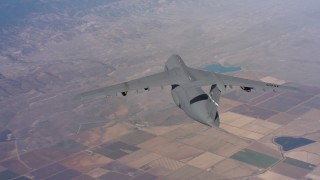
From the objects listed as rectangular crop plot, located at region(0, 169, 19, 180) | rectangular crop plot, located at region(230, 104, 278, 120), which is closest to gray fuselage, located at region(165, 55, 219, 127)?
rectangular crop plot, located at region(0, 169, 19, 180)

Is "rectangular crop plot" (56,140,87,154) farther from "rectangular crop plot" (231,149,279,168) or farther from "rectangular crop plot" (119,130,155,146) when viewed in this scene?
"rectangular crop plot" (231,149,279,168)

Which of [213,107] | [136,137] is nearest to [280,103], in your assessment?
[136,137]

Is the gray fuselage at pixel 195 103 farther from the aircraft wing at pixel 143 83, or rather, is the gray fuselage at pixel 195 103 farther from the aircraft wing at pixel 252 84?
the aircraft wing at pixel 252 84

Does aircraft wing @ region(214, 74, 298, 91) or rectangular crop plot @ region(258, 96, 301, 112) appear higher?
aircraft wing @ region(214, 74, 298, 91)

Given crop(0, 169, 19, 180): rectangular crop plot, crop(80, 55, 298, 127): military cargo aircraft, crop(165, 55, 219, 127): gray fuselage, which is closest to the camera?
crop(165, 55, 219, 127): gray fuselage

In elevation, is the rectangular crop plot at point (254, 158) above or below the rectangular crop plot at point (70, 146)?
below

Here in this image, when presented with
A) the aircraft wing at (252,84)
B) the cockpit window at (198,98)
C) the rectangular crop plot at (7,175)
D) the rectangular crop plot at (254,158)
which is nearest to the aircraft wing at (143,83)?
the aircraft wing at (252,84)
